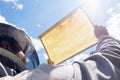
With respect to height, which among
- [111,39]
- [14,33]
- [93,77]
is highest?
[14,33]

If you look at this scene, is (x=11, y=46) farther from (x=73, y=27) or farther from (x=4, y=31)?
(x=73, y=27)

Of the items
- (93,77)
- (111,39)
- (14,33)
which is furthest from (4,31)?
(93,77)

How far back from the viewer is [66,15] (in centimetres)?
548

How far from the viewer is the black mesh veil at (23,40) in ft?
13.8

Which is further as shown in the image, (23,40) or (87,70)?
(23,40)

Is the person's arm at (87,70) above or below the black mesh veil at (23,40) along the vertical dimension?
below

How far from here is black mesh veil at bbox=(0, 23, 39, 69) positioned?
13.8 feet

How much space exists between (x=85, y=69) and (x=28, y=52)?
2.99m

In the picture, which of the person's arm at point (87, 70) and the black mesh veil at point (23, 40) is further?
the black mesh veil at point (23, 40)

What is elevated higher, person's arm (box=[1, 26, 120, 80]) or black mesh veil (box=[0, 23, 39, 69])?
black mesh veil (box=[0, 23, 39, 69])

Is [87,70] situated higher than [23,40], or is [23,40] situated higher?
[23,40]

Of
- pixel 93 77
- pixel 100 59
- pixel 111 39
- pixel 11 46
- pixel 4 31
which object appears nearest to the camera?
pixel 93 77

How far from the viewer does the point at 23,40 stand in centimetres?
455

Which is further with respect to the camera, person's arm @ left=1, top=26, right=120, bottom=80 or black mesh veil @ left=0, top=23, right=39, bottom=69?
black mesh veil @ left=0, top=23, right=39, bottom=69
